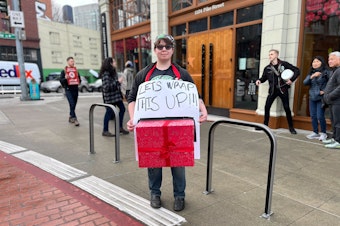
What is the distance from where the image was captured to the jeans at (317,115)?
5.32 meters

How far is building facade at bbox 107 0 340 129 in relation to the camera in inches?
227

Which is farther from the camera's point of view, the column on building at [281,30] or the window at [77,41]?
the window at [77,41]

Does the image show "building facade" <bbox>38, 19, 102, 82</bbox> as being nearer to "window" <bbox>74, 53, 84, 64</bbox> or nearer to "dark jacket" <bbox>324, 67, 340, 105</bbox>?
"window" <bbox>74, 53, 84, 64</bbox>

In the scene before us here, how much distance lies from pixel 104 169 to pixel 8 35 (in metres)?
27.1

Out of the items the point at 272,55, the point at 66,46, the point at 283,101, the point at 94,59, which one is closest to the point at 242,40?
the point at 272,55

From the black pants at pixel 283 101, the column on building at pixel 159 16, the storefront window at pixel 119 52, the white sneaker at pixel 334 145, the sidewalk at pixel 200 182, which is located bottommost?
the sidewalk at pixel 200 182

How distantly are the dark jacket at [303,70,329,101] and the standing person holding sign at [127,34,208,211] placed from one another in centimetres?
361

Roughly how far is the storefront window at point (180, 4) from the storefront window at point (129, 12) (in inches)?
54.7

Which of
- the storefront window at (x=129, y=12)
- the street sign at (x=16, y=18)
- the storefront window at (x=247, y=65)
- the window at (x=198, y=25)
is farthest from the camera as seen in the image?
the street sign at (x=16, y=18)

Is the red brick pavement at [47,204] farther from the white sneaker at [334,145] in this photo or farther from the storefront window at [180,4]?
the storefront window at [180,4]

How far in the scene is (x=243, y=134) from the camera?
5941mm

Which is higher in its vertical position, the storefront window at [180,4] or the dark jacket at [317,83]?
the storefront window at [180,4]

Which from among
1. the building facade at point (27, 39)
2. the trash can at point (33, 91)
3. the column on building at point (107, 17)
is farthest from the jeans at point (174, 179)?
the building facade at point (27, 39)

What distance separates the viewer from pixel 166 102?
2467 millimetres
